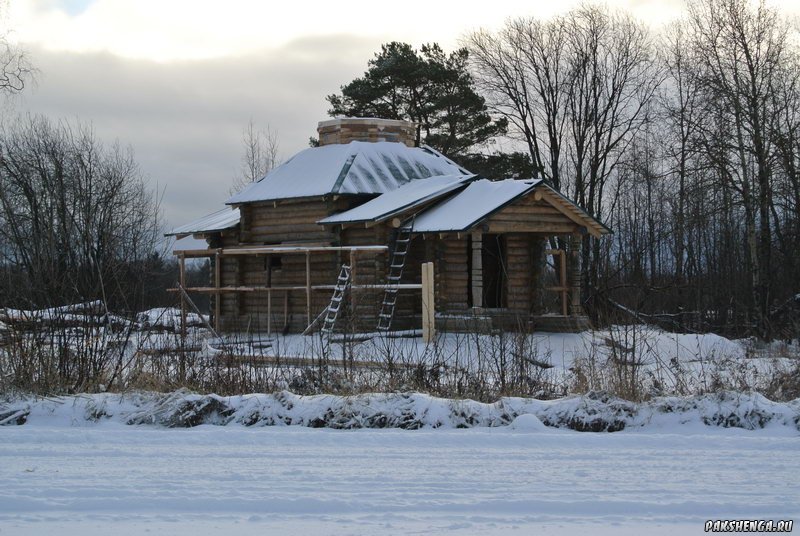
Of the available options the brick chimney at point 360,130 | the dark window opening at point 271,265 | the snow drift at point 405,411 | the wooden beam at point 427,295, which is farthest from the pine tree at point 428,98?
the snow drift at point 405,411

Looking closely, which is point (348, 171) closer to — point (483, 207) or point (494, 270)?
point (494, 270)

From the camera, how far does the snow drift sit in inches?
329

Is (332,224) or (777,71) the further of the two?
(777,71)

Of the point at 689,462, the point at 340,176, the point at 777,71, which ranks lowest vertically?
the point at 689,462

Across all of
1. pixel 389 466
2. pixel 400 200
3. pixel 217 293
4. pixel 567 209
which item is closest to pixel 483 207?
pixel 567 209

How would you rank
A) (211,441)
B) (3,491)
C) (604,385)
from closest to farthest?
(3,491) < (211,441) < (604,385)

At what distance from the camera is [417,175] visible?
2731 cm

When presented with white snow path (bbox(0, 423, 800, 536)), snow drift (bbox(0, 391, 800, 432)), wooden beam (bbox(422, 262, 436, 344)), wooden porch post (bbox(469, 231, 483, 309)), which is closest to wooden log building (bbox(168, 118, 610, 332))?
wooden porch post (bbox(469, 231, 483, 309))

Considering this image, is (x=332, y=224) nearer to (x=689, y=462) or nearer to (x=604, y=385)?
(x=604, y=385)

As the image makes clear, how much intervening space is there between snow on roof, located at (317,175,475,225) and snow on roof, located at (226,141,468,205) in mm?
652

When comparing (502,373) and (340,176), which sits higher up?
(340,176)

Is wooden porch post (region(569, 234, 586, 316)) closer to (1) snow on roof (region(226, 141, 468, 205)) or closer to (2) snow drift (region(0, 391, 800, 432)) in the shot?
(1) snow on roof (region(226, 141, 468, 205))

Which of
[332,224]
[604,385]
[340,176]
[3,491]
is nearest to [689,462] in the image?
[604,385]

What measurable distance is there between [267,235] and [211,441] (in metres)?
18.8
